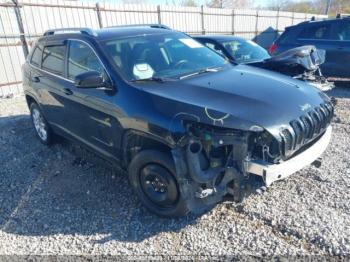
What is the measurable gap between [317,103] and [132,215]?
90.4 inches

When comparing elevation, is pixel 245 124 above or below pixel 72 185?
above

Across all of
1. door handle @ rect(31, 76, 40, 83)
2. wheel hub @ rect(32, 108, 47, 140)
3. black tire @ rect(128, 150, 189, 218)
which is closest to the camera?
black tire @ rect(128, 150, 189, 218)

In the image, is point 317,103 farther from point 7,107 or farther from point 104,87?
point 7,107

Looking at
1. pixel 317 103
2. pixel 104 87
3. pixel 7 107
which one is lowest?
pixel 7 107

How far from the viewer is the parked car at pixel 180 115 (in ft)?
9.21

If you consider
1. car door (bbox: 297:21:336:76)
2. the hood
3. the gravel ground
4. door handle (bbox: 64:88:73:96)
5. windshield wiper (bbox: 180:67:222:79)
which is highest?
windshield wiper (bbox: 180:67:222:79)

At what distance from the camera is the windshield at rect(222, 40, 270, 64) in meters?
7.40

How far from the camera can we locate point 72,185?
13.8 ft

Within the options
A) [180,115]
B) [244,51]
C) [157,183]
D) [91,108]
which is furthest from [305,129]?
[244,51]

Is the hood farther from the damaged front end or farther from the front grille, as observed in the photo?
the damaged front end

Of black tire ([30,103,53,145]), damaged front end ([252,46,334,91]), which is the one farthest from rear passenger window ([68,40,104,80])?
damaged front end ([252,46,334,91])

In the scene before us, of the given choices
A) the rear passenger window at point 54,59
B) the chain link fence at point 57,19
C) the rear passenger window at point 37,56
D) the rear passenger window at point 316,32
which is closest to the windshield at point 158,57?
the rear passenger window at point 54,59

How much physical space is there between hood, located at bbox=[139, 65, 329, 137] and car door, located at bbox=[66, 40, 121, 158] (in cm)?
57

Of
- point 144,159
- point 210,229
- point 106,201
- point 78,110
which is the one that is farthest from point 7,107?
point 210,229
